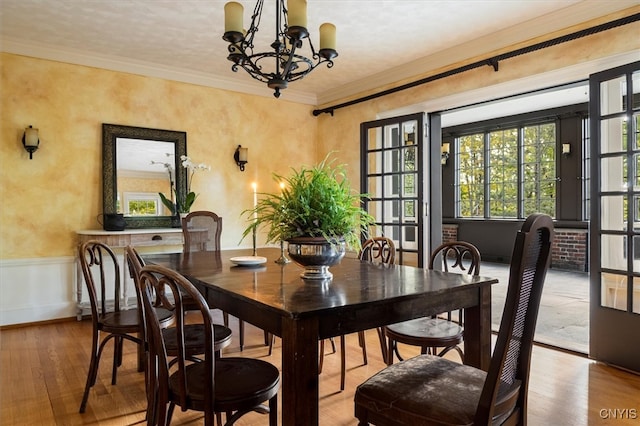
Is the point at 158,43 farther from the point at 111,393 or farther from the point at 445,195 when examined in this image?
the point at 445,195

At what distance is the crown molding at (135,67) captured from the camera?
398cm

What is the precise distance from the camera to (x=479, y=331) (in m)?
1.85

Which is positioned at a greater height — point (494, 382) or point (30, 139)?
point (30, 139)

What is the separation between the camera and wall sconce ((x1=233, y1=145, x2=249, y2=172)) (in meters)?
5.17

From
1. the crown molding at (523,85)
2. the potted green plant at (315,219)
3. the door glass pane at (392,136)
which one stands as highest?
the crown molding at (523,85)

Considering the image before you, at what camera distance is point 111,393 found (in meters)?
2.54

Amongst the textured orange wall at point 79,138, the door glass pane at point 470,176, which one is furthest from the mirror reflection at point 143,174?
the door glass pane at point 470,176

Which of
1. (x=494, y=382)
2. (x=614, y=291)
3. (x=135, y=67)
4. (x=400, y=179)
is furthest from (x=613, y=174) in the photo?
(x=135, y=67)

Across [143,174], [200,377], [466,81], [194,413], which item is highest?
[466,81]

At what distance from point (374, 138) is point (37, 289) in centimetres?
382

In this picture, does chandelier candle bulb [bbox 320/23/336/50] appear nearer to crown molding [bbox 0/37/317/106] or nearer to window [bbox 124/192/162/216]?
crown molding [bbox 0/37/317/106]

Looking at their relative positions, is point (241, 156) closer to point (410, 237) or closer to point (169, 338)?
point (410, 237)

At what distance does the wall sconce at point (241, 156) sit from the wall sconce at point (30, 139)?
206 cm

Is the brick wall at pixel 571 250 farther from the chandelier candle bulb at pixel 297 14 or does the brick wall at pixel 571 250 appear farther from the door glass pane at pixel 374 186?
the chandelier candle bulb at pixel 297 14
